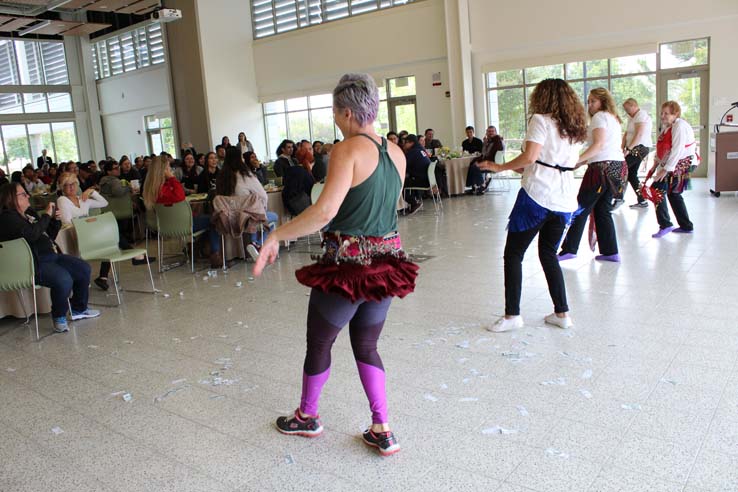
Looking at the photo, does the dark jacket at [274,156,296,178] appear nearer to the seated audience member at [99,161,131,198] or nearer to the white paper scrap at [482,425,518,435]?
the seated audience member at [99,161,131,198]

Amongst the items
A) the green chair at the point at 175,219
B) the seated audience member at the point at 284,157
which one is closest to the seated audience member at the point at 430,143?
the seated audience member at the point at 284,157

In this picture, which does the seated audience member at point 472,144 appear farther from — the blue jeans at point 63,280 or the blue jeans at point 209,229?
the blue jeans at point 63,280

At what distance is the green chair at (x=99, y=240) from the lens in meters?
5.64

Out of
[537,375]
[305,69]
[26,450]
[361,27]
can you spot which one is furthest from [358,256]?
[305,69]

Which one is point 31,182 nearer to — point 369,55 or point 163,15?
point 163,15

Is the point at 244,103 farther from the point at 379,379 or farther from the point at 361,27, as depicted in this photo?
the point at 379,379

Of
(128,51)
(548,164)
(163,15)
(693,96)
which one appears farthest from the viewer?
(128,51)

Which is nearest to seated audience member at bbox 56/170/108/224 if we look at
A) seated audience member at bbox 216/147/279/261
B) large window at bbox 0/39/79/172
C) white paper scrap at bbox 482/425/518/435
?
seated audience member at bbox 216/147/279/261

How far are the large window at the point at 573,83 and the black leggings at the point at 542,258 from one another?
10.4 metres

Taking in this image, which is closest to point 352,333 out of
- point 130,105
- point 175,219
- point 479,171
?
point 175,219

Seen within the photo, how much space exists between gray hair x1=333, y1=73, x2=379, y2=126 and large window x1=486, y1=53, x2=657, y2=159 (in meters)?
12.2

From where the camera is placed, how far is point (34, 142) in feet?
69.4

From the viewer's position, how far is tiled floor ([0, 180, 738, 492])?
2576 millimetres

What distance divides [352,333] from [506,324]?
1.82 m
